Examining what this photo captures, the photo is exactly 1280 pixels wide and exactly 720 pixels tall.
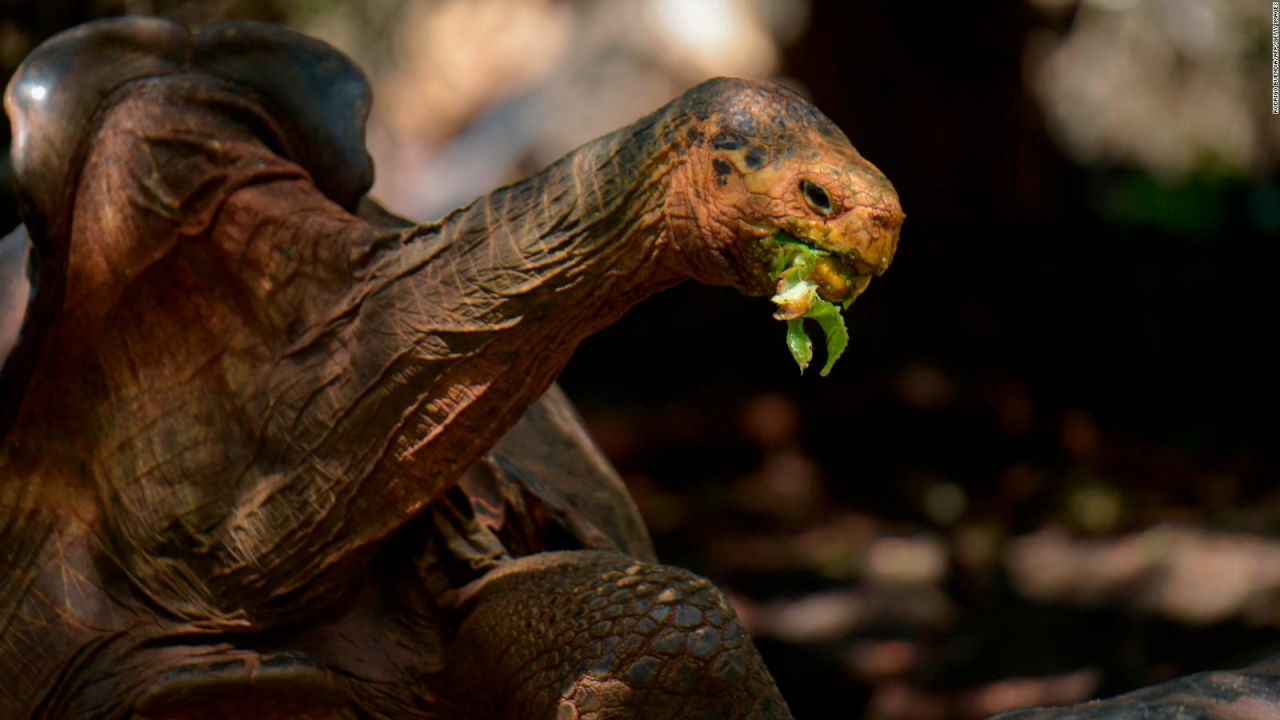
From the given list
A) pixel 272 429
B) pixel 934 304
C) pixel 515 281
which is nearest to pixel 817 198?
pixel 515 281

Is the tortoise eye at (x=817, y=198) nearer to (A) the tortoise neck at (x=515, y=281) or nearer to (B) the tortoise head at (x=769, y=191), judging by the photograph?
(B) the tortoise head at (x=769, y=191)

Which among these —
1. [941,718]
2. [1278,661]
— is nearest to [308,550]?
[1278,661]

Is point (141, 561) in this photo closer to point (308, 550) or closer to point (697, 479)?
point (308, 550)

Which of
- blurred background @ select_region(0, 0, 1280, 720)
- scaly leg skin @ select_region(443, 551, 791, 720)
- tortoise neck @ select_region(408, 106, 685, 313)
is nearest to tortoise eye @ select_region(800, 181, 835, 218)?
tortoise neck @ select_region(408, 106, 685, 313)

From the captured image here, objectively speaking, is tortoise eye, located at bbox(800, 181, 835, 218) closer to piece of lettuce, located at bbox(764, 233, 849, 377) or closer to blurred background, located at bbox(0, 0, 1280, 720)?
piece of lettuce, located at bbox(764, 233, 849, 377)

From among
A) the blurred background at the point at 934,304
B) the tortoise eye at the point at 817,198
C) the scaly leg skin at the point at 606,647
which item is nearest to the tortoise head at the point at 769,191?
the tortoise eye at the point at 817,198

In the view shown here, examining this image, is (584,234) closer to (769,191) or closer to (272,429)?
(769,191)

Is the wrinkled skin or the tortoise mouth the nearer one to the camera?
the tortoise mouth
